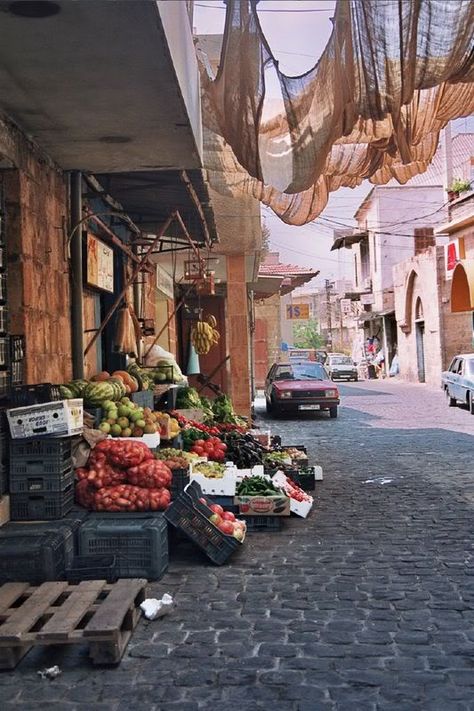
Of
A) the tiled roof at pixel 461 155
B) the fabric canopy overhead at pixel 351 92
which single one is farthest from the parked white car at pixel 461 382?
the fabric canopy overhead at pixel 351 92

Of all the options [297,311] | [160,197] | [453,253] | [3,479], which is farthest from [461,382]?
[297,311]

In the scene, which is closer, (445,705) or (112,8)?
(445,705)

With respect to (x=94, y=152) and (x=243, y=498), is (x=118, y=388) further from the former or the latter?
(x=94, y=152)

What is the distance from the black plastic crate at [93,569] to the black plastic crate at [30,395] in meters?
1.28

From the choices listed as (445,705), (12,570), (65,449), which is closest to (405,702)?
(445,705)

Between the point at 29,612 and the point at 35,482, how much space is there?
1496 millimetres

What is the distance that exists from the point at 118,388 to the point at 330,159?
322 cm

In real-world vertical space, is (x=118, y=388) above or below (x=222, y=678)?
above

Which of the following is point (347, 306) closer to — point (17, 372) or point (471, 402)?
point (471, 402)

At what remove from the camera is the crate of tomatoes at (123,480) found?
586 centimetres

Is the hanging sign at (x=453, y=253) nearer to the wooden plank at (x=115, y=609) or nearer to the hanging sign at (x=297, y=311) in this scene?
the hanging sign at (x=297, y=311)

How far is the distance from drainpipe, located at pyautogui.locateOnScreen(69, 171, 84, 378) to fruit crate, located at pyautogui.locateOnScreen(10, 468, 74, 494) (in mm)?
2293

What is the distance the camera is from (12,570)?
4980 mm

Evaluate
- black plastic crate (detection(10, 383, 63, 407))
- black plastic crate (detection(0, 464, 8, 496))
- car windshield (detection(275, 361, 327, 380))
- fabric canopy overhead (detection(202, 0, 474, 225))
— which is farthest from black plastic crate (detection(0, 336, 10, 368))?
car windshield (detection(275, 361, 327, 380))
